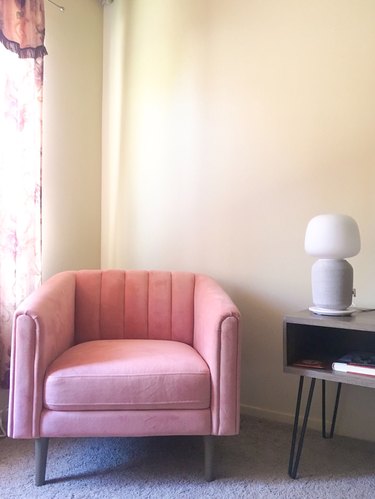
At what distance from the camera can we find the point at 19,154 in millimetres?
1776

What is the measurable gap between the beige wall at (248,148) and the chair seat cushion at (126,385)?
2.38ft

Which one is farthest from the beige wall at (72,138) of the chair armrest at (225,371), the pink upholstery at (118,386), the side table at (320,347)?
the side table at (320,347)

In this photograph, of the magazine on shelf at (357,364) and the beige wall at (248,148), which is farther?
the beige wall at (248,148)

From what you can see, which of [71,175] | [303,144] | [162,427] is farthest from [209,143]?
[162,427]

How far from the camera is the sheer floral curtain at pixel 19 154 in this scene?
173 centimetres

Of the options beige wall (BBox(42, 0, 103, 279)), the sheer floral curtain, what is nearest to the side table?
the sheer floral curtain

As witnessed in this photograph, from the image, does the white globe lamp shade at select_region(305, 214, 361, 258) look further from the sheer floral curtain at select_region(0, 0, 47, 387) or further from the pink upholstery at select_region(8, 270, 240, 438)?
the sheer floral curtain at select_region(0, 0, 47, 387)

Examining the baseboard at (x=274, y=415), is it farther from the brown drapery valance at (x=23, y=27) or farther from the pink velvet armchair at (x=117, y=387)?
the brown drapery valance at (x=23, y=27)

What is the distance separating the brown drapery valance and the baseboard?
199 centimetres

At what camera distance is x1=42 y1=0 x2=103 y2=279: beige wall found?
6.84ft

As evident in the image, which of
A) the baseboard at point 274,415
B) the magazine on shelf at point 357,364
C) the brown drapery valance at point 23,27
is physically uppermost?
the brown drapery valance at point 23,27

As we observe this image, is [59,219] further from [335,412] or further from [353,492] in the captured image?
[353,492]

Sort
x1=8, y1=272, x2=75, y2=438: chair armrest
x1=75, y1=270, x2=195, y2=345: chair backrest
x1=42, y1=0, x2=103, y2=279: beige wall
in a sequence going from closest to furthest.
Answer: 1. x1=8, y1=272, x2=75, y2=438: chair armrest
2. x1=75, y1=270, x2=195, y2=345: chair backrest
3. x1=42, y1=0, x2=103, y2=279: beige wall

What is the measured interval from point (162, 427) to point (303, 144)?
1374mm
